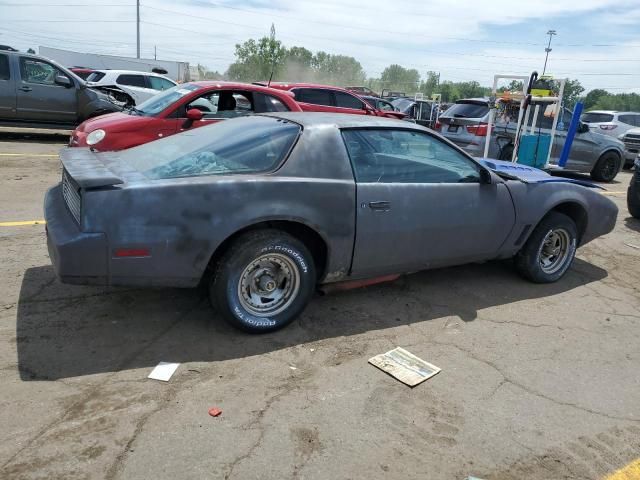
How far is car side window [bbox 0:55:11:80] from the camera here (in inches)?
440

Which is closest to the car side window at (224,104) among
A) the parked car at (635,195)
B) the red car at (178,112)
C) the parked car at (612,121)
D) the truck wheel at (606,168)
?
the red car at (178,112)

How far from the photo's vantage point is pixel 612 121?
16.8 metres

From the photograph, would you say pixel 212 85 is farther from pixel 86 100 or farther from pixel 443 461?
pixel 443 461

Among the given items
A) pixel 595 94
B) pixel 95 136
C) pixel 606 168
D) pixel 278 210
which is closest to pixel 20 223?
pixel 95 136

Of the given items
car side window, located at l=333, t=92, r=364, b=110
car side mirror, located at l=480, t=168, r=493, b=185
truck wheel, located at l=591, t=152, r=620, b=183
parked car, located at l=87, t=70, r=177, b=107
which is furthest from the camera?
parked car, located at l=87, t=70, r=177, b=107

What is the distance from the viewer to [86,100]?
462 inches

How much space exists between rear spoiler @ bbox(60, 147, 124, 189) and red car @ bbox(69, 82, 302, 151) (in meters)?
3.09

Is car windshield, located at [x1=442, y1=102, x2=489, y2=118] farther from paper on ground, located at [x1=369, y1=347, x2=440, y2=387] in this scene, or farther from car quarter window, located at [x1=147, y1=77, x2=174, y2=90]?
car quarter window, located at [x1=147, y1=77, x2=174, y2=90]

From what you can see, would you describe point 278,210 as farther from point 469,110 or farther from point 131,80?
point 131,80

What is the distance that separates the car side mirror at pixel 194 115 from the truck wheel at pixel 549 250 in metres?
4.64

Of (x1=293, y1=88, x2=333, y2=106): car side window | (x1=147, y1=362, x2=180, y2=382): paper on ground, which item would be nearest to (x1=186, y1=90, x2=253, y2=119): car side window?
(x1=293, y1=88, x2=333, y2=106): car side window

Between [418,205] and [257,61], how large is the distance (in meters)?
77.8

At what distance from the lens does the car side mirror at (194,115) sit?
23.5ft

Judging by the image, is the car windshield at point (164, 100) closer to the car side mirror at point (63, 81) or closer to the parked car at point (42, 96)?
the parked car at point (42, 96)
